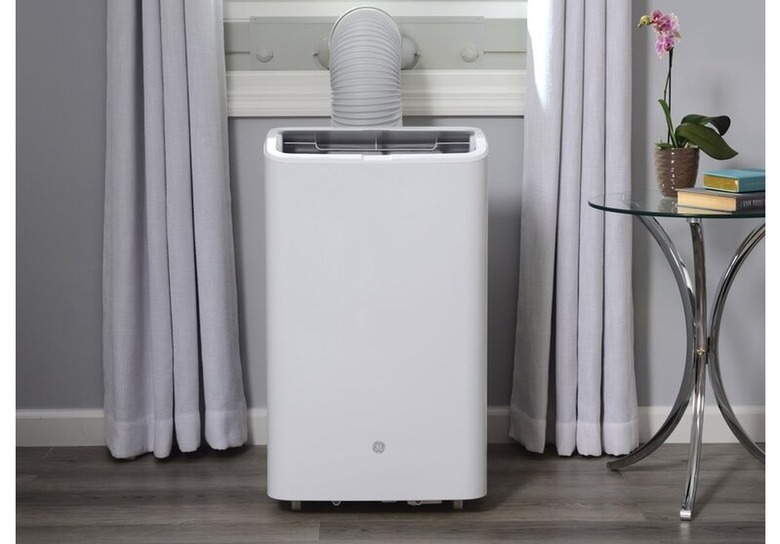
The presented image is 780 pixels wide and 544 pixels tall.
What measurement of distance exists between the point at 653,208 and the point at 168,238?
120 cm

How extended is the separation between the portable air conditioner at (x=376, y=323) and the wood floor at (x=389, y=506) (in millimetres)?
77

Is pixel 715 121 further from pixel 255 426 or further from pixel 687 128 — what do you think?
pixel 255 426

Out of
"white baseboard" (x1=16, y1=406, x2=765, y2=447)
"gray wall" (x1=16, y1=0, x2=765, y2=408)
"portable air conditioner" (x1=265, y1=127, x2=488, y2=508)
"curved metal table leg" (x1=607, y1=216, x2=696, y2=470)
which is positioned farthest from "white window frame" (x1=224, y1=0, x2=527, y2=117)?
"white baseboard" (x1=16, y1=406, x2=765, y2=447)

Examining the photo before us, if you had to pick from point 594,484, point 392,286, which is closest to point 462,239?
point 392,286

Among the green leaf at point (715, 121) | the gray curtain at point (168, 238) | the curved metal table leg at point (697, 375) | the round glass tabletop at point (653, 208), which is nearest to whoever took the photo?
the round glass tabletop at point (653, 208)

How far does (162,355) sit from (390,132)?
861 millimetres

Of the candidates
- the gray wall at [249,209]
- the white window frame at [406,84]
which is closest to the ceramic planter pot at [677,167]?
the gray wall at [249,209]

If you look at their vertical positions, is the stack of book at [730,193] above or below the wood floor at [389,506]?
above

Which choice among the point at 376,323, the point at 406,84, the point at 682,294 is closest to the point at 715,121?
the point at 682,294

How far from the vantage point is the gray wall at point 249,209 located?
253 cm

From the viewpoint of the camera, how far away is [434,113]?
2543mm

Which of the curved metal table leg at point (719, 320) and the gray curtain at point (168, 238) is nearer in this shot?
the curved metal table leg at point (719, 320)

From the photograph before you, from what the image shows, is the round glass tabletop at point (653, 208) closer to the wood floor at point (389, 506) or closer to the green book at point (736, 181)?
the green book at point (736, 181)

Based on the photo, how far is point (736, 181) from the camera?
6.47ft
